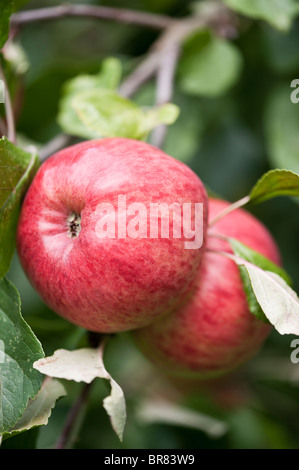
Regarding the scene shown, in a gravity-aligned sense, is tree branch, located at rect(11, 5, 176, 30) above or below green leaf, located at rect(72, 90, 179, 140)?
above

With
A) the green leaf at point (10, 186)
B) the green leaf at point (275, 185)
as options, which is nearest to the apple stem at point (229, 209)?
the green leaf at point (275, 185)

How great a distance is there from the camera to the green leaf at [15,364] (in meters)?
0.61

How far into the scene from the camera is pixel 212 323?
0.75 meters

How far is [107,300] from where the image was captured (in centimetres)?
61

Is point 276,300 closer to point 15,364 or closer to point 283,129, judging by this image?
point 15,364

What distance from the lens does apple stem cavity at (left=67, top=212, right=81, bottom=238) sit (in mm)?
648

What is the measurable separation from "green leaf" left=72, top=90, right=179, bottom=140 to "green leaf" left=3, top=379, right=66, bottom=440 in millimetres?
361

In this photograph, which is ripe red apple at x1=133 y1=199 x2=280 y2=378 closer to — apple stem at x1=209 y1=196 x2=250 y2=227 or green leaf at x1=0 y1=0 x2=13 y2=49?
apple stem at x1=209 y1=196 x2=250 y2=227

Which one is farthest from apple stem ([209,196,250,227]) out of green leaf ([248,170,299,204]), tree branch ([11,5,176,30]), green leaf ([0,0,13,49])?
tree branch ([11,5,176,30])

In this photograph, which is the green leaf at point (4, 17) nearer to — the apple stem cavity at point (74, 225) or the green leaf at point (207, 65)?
the apple stem cavity at point (74, 225)

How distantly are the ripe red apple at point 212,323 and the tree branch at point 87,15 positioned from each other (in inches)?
19.8

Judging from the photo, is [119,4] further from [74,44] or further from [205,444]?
[205,444]

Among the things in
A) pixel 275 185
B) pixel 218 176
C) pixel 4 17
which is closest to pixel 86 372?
pixel 275 185

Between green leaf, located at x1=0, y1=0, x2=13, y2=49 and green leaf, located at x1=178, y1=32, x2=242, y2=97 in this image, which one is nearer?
green leaf, located at x1=0, y1=0, x2=13, y2=49
